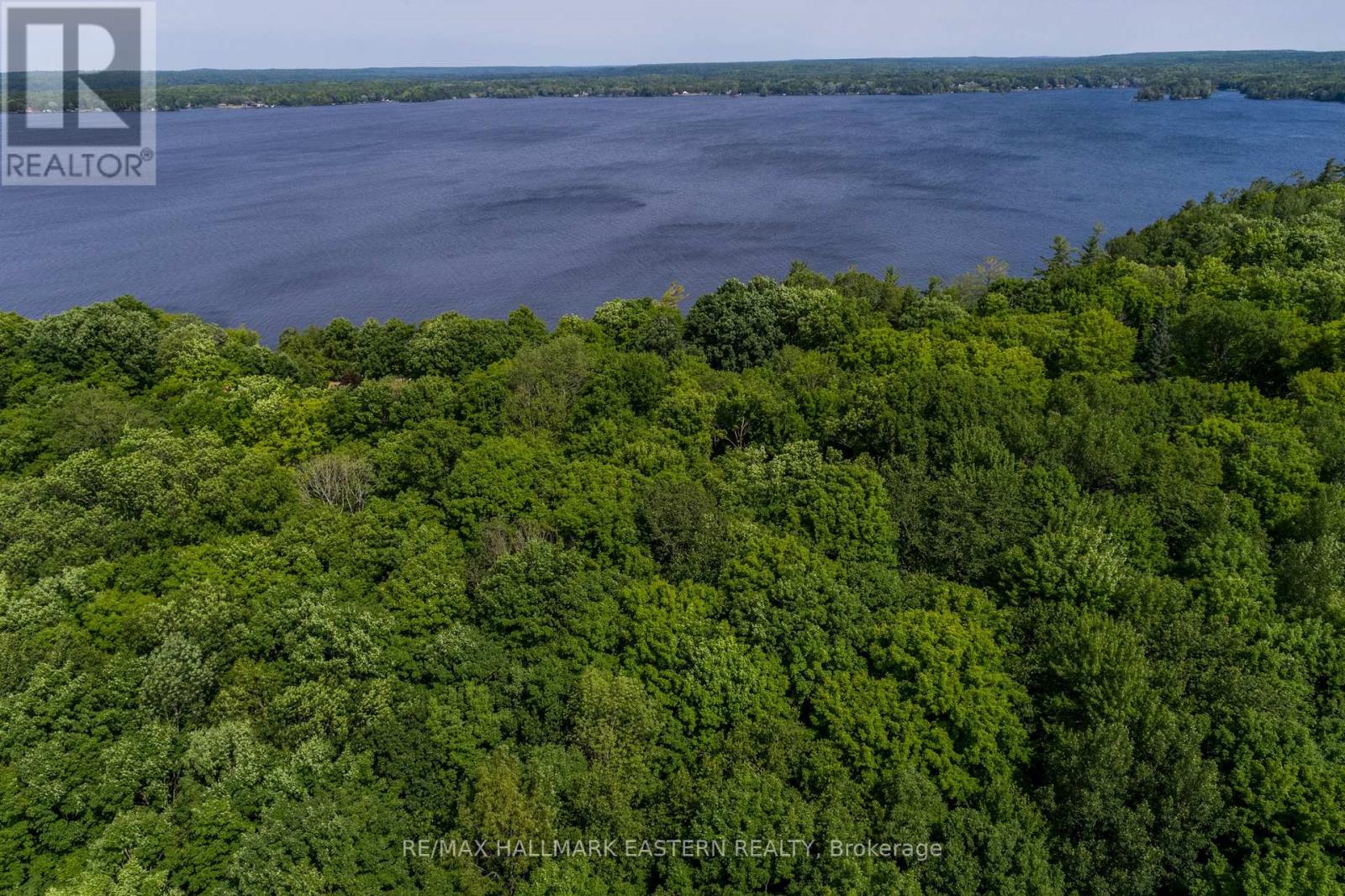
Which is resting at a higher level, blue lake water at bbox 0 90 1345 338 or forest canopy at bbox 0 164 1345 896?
blue lake water at bbox 0 90 1345 338

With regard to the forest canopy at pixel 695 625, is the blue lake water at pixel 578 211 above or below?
above

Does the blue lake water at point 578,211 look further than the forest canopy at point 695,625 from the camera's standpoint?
Yes

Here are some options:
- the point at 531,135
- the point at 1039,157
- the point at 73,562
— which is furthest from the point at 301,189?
the point at 1039,157

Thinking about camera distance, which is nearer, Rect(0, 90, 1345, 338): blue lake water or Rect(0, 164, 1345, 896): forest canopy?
Rect(0, 164, 1345, 896): forest canopy

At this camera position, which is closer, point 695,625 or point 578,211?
point 695,625
